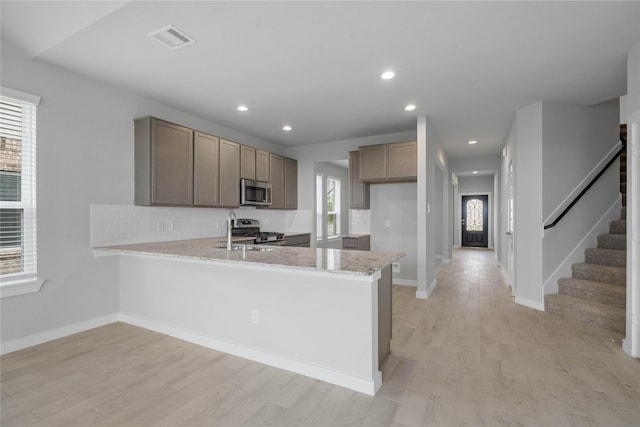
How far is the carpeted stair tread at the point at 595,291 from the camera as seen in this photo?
11.0ft

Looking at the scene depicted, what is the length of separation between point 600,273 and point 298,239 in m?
4.30

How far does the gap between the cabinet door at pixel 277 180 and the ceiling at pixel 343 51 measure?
57.6 inches

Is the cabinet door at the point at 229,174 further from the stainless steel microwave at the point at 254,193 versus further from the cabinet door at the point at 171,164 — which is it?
the cabinet door at the point at 171,164

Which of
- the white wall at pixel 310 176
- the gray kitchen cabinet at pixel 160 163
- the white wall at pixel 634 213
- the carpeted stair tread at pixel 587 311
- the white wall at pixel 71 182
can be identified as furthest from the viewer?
the white wall at pixel 310 176

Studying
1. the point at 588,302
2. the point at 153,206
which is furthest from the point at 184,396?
the point at 588,302

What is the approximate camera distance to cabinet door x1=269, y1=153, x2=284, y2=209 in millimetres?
5514

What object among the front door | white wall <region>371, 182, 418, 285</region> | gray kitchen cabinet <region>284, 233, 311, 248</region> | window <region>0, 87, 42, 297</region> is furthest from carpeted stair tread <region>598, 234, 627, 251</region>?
the front door

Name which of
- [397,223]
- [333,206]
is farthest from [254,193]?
[333,206]

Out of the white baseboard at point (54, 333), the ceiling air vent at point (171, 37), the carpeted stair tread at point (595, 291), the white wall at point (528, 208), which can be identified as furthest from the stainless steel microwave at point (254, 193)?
the carpeted stair tread at point (595, 291)

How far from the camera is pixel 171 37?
238 centimetres

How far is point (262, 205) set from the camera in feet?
17.1

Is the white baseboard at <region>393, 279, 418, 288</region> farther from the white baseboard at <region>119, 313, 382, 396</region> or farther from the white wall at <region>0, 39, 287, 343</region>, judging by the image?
the white wall at <region>0, 39, 287, 343</region>

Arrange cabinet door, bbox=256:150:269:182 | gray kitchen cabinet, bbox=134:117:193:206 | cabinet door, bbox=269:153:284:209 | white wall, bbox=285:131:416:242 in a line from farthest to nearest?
1. white wall, bbox=285:131:416:242
2. cabinet door, bbox=269:153:284:209
3. cabinet door, bbox=256:150:269:182
4. gray kitchen cabinet, bbox=134:117:193:206

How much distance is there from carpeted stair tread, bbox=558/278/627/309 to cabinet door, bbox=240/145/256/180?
4614 mm
